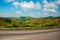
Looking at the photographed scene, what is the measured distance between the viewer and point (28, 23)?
1860 millimetres

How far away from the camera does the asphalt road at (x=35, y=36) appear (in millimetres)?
1835

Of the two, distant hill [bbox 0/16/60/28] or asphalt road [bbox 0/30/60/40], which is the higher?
distant hill [bbox 0/16/60/28]

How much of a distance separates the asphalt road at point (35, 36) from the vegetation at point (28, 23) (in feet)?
0.28

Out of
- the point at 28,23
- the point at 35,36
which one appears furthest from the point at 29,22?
the point at 35,36

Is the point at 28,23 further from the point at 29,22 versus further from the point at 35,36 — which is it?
the point at 35,36

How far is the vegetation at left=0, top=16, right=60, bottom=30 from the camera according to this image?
1855mm

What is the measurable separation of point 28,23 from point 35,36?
8.0 inches

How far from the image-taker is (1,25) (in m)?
1.84

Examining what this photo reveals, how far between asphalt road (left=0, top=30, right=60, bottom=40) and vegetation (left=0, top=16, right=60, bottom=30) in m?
0.08

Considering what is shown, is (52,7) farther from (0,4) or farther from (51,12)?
(0,4)

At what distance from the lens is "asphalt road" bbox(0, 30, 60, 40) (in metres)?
1.84

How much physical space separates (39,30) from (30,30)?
0.13 m

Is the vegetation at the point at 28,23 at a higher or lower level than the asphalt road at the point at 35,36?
higher

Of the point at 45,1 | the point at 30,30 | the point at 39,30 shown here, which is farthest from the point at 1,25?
the point at 45,1
